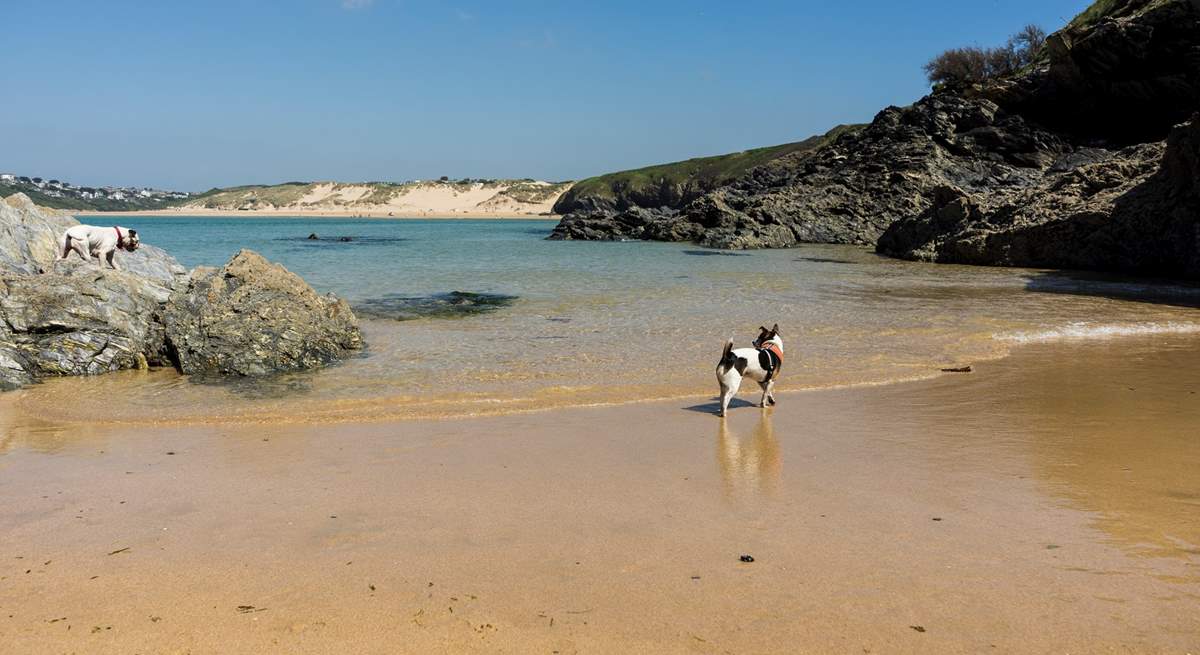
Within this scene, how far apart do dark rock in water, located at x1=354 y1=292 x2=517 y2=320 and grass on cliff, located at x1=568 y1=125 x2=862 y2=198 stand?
73.8 meters

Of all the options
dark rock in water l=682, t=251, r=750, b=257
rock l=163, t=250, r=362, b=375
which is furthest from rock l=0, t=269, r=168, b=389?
dark rock in water l=682, t=251, r=750, b=257

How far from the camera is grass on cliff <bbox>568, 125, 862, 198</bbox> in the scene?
9412cm

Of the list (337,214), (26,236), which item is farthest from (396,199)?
(26,236)

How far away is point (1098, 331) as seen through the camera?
11.6 metres

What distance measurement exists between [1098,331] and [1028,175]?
88.9 feet

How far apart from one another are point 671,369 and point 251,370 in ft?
15.8

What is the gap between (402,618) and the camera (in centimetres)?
323

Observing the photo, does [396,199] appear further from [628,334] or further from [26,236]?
[628,334]

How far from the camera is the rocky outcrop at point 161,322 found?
909 centimetres

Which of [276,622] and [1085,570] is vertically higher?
[1085,570]

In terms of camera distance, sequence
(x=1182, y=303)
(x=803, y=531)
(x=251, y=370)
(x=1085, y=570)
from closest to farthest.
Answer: (x=1085, y=570)
(x=803, y=531)
(x=251, y=370)
(x=1182, y=303)

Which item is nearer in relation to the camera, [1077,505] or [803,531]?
[803,531]

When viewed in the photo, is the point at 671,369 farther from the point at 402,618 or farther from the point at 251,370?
the point at 402,618

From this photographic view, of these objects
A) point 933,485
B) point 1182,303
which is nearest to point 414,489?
point 933,485
